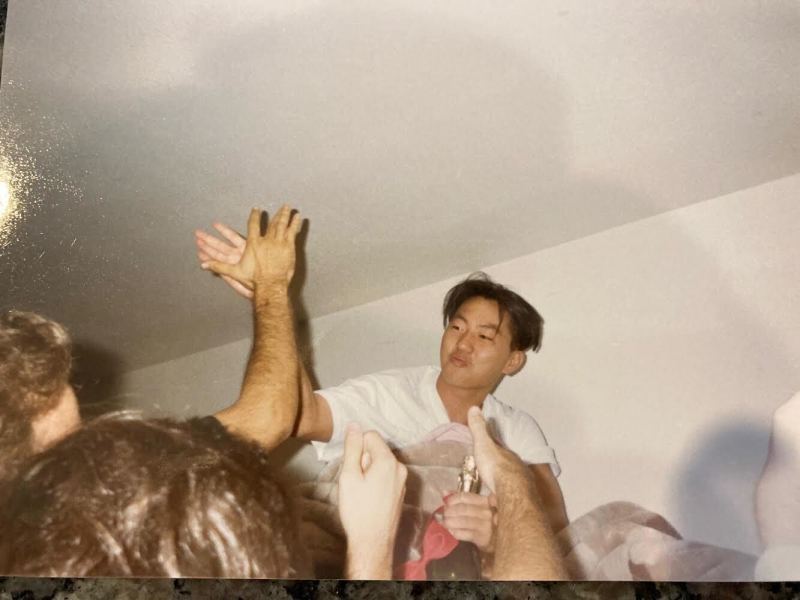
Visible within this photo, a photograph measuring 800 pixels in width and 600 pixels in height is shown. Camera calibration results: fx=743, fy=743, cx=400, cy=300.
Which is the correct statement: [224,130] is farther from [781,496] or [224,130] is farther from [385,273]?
[781,496]

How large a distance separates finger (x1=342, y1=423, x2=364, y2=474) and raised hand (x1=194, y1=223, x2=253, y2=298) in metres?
0.37

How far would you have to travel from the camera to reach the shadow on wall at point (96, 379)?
1.31 metres

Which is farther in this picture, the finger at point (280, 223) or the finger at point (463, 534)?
the finger at point (280, 223)

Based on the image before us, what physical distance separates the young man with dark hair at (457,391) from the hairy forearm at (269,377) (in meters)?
0.02

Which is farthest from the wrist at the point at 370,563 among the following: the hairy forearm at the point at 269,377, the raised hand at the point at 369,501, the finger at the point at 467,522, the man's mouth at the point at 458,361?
the man's mouth at the point at 458,361

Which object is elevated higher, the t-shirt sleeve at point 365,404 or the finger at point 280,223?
the finger at point 280,223

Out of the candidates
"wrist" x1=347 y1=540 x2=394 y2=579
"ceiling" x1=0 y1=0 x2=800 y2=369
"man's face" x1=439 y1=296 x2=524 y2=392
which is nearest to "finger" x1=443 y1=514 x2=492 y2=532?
"wrist" x1=347 y1=540 x2=394 y2=579

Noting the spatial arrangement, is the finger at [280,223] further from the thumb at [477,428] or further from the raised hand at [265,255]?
the thumb at [477,428]

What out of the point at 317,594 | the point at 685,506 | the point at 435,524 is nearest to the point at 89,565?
the point at 317,594

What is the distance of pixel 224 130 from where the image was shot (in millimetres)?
1457

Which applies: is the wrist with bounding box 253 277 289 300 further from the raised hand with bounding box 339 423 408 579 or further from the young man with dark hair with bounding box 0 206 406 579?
the raised hand with bounding box 339 423 408 579

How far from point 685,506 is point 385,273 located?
0.65 metres

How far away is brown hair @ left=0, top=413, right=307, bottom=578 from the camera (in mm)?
1197

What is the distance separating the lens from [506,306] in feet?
4.43
